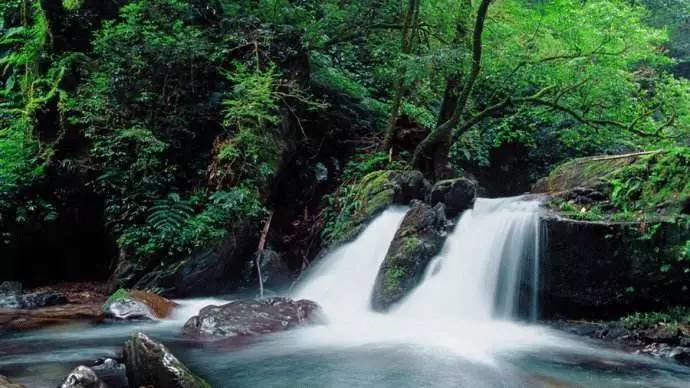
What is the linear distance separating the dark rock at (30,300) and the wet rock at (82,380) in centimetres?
493

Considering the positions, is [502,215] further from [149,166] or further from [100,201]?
[100,201]

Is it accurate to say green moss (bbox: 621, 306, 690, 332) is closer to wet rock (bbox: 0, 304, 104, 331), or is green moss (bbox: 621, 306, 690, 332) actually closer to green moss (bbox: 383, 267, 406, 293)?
green moss (bbox: 383, 267, 406, 293)

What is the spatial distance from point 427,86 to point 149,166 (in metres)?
7.67

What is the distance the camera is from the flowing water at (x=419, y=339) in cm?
510

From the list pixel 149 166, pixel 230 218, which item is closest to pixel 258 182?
pixel 230 218

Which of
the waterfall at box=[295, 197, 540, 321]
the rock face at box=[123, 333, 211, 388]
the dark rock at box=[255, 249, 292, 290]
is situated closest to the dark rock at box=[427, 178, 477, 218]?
the waterfall at box=[295, 197, 540, 321]

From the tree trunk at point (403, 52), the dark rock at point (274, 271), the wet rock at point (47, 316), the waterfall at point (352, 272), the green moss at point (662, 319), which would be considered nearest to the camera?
the green moss at point (662, 319)

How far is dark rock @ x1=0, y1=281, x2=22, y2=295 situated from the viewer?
8.98 metres

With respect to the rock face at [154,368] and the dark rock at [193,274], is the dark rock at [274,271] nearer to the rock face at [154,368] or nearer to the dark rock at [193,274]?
the dark rock at [193,274]

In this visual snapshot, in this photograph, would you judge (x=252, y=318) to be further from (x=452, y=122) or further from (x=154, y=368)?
(x=452, y=122)

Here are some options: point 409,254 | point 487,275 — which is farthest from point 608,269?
point 409,254

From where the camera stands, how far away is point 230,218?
9.57 meters

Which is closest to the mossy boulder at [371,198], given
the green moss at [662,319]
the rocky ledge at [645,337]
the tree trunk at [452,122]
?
the tree trunk at [452,122]

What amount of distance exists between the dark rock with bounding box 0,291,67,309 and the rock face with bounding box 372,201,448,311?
5.22m
